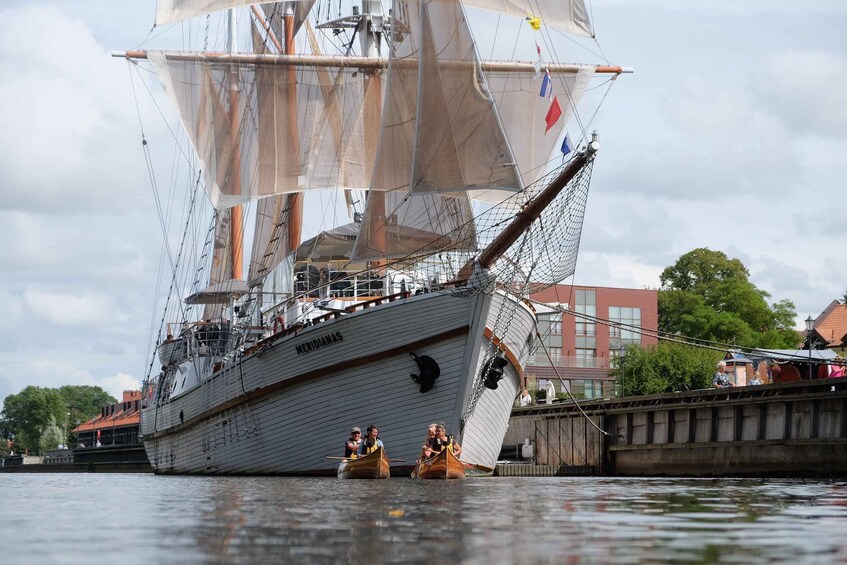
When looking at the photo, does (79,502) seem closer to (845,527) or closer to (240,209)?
(845,527)

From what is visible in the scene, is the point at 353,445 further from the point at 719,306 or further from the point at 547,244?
the point at 719,306

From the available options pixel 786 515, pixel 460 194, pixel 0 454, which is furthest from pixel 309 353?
pixel 0 454

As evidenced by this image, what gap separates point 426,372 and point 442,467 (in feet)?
13.7

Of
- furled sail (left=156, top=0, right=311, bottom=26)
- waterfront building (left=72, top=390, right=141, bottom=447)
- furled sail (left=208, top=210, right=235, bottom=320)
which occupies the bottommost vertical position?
waterfront building (left=72, top=390, right=141, bottom=447)

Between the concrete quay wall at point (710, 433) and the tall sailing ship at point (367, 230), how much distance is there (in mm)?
4054

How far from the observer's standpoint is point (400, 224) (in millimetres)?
37094

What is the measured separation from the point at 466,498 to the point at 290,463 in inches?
774

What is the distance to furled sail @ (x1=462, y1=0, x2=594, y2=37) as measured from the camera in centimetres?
4281

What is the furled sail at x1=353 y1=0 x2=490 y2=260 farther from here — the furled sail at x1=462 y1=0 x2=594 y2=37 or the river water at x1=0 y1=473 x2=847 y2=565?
the river water at x1=0 y1=473 x2=847 y2=565

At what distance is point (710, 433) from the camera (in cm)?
3397

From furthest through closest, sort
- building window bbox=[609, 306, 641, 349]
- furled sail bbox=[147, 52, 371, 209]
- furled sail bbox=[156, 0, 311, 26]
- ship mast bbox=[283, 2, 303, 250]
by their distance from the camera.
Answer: building window bbox=[609, 306, 641, 349] < ship mast bbox=[283, 2, 303, 250] < furled sail bbox=[156, 0, 311, 26] < furled sail bbox=[147, 52, 371, 209]

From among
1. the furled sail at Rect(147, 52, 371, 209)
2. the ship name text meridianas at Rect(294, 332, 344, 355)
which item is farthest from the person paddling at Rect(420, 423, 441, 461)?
the furled sail at Rect(147, 52, 371, 209)

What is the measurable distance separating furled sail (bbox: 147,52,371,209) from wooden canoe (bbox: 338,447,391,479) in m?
17.5

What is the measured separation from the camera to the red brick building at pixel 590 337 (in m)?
92.1
